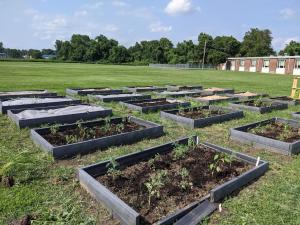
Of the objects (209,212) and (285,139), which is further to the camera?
(285,139)

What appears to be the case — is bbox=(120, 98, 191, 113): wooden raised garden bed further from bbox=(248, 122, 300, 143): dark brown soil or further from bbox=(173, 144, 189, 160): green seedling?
bbox=(173, 144, 189, 160): green seedling

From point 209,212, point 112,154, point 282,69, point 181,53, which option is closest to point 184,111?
point 112,154

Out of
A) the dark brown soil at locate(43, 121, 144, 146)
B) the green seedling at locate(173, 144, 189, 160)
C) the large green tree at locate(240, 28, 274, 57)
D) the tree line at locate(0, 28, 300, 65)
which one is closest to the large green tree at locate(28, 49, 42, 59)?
the tree line at locate(0, 28, 300, 65)

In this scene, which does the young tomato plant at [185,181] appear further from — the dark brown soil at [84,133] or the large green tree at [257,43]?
the large green tree at [257,43]

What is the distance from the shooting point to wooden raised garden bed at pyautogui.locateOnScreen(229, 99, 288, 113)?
9.54 m

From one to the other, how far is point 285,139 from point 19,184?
5253mm

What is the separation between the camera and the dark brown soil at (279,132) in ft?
20.4

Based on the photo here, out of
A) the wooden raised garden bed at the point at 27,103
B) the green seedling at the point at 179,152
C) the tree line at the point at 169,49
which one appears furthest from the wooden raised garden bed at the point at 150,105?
the tree line at the point at 169,49

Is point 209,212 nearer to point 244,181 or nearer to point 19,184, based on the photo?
point 244,181

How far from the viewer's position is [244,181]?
13.4ft

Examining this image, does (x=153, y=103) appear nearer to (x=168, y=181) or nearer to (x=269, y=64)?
(x=168, y=181)

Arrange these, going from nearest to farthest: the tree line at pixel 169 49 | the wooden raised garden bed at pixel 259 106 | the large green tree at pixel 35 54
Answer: the wooden raised garden bed at pixel 259 106 → the tree line at pixel 169 49 → the large green tree at pixel 35 54

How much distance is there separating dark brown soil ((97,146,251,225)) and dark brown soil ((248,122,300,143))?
1.91 meters

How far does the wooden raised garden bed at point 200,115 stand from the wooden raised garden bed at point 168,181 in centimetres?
199
